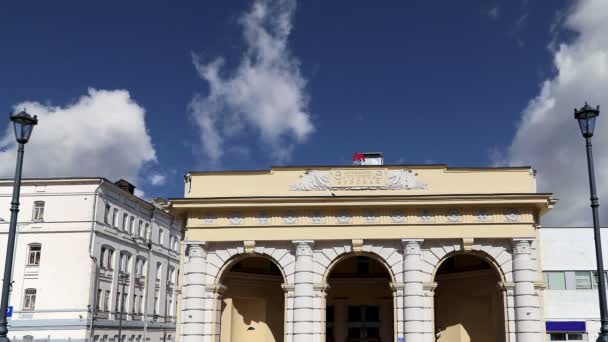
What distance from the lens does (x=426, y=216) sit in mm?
29328

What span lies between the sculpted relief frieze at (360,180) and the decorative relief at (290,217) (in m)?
1.27

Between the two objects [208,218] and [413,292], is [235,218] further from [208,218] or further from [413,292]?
[413,292]

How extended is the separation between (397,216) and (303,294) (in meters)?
5.42

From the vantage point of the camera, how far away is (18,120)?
685 inches

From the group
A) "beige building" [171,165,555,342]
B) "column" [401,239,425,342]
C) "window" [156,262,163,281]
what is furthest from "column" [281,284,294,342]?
"window" [156,262,163,281]

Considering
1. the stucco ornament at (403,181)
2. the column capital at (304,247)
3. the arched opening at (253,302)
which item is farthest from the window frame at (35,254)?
the stucco ornament at (403,181)

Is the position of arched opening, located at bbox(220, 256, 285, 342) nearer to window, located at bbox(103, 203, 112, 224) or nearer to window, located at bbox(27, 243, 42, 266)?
window, located at bbox(103, 203, 112, 224)

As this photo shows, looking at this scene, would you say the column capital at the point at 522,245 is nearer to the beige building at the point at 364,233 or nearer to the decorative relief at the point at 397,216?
the beige building at the point at 364,233

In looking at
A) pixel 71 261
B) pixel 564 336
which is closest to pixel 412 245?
pixel 564 336

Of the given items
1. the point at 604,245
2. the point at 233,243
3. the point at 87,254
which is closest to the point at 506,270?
the point at 604,245

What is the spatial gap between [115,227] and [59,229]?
15.4 ft

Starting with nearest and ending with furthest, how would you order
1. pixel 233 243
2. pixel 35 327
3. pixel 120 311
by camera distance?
1. pixel 233 243
2. pixel 35 327
3. pixel 120 311

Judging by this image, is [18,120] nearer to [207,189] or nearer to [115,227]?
[207,189]

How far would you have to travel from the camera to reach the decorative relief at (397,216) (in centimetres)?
2936
